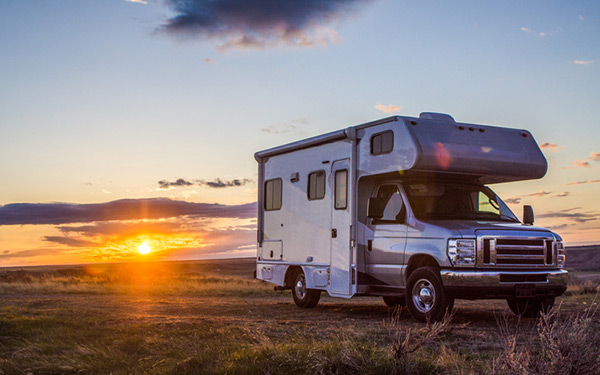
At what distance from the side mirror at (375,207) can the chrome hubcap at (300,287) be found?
10.6ft

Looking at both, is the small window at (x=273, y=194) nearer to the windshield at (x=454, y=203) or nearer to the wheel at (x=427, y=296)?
the windshield at (x=454, y=203)

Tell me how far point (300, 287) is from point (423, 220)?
4407 millimetres

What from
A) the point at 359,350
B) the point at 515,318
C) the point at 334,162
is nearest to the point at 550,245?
the point at 515,318

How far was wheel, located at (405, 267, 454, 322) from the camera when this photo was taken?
37.2ft

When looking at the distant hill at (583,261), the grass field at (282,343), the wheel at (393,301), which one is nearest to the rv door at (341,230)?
the grass field at (282,343)

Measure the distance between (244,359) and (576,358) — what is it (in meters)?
3.55

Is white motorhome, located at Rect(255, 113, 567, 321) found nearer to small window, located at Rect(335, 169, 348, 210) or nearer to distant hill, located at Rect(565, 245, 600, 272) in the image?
small window, located at Rect(335, 169, 348, 210)

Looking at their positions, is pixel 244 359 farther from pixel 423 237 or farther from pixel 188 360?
pixel 423 237

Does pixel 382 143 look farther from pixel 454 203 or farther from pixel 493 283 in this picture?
pixel 493 283

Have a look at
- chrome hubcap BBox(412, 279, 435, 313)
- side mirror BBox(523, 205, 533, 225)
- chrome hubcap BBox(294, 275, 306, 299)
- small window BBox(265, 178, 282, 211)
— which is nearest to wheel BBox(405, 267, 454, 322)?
chrome hubcap BBox(412, 279, 435, 313)

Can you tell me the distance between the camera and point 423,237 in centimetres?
1183

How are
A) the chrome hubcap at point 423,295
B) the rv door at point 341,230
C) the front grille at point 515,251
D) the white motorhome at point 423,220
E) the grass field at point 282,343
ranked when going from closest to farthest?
the grass field at point 282,343, the front grille at point 515,251, the white motorhome at point 423,220, the chrome hubcap at point 423,295, the rv door at point 341,230

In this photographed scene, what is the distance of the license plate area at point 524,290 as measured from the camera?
452 inches

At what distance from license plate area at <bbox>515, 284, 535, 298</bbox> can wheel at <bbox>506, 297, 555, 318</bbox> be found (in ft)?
2.94
